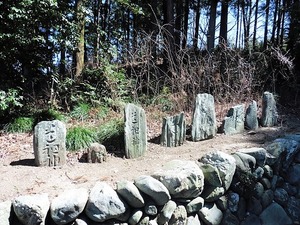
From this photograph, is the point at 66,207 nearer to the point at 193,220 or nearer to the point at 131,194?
the point at 131,194

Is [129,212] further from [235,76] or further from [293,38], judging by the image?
[293,38]

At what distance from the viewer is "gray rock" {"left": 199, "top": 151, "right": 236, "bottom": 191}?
273 centimetres

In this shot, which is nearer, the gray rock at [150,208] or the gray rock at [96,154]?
the gray rock at [150,208]

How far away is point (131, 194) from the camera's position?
2.23 metres

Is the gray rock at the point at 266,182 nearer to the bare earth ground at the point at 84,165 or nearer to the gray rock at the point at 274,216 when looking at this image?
the gray rock at the point at 274,216

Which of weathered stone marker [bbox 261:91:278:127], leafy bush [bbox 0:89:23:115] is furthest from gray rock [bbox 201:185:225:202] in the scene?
leafy bush [bbox 0:89:23:115]

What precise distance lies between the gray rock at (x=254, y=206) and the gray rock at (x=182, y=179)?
2.41ft

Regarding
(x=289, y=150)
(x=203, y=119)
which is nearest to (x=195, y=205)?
(x=203, y=119)

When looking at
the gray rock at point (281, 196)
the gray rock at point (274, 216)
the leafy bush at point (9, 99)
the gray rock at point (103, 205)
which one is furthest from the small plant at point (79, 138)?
the gray rock at point (281, 196)

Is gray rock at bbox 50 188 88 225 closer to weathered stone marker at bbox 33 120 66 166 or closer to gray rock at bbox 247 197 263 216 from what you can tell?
weathered stone marker at bbox 33 120 66 166

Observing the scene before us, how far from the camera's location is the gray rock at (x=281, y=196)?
3174mm

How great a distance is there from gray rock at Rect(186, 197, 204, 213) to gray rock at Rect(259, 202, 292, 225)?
81 cm

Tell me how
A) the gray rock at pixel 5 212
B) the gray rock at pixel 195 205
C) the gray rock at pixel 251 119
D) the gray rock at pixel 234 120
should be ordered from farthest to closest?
the gray rock at pixel 251 119 → the gray rock at pixel 234 120 → the gray rock at pixel 195 205 → the gray rock at pixel 5 212

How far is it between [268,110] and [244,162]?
1.51 m
